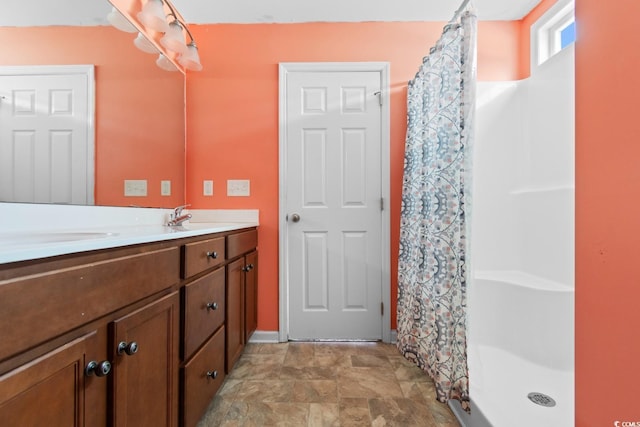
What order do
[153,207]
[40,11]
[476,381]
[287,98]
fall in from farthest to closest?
[287,98]
[153,207]
[476,381]
[40,11]

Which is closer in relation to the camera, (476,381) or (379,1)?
(476,381)

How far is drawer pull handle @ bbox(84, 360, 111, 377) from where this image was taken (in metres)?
0.64

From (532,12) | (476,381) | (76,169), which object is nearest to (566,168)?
(532,12)

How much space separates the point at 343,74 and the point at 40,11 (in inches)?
65.4

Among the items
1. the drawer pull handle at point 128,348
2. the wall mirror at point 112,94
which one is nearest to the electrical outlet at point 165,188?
the wall mirror at point 112,94

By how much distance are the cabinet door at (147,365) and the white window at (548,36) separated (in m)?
2.71

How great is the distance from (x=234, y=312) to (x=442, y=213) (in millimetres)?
1244

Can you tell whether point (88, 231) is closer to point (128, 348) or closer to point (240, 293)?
point (128, 348)

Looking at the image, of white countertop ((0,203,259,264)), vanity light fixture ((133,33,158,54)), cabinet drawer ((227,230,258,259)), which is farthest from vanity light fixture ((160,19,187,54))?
cabinet drawer ((227,230,258,259))

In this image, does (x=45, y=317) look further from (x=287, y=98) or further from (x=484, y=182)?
(x=484, y=182)

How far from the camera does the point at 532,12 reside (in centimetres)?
205

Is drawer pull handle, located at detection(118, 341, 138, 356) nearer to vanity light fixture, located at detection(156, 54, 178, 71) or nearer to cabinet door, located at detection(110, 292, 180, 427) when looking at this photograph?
cabinet door, located at detection(110, 292, 180, 427)

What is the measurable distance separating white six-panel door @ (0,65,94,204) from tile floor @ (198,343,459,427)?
3.91 feet

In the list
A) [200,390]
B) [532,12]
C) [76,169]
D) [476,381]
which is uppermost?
[532,12]
